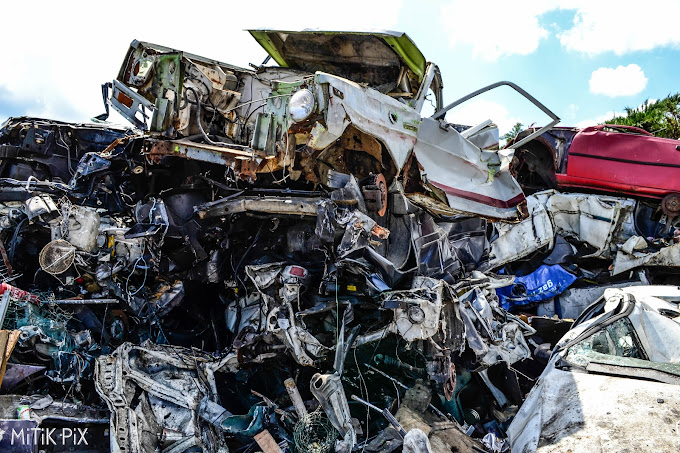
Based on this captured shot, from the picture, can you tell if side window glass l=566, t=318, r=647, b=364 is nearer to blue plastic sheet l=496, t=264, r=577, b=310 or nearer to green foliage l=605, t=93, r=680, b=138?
blue plastic sheet l=496, t=264, r=577, b=310

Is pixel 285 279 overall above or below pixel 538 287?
above

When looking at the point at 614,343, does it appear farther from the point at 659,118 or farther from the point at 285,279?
the point at 659,118

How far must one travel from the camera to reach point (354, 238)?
210 inches

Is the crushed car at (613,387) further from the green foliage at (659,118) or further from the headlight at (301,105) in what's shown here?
the green foliage at (659,118)

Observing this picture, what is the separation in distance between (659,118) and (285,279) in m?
13.1

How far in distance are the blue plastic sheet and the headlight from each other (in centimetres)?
645

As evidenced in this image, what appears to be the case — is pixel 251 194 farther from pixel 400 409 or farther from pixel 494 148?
pixel 494 148

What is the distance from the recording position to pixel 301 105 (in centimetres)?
502

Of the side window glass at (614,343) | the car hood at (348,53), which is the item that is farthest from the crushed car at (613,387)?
the car hood at (348,53)

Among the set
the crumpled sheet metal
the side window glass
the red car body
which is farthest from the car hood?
the red car body

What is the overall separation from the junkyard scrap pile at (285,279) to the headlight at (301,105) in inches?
0.5

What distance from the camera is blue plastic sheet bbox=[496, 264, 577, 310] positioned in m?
9.92

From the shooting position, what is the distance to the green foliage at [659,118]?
551 inches

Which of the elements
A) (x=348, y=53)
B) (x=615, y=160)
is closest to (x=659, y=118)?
(x=615, y=160)
